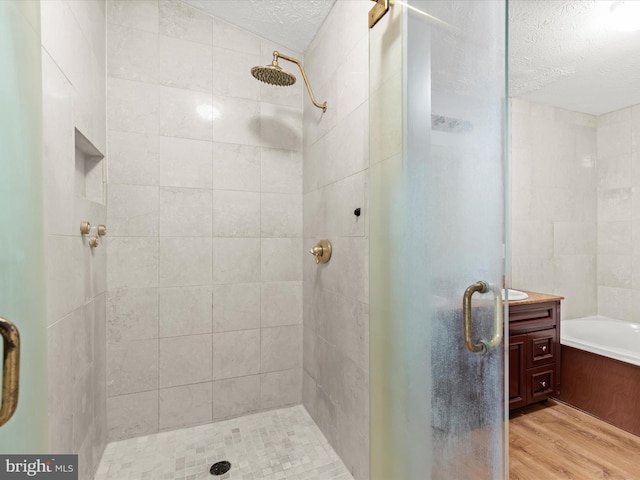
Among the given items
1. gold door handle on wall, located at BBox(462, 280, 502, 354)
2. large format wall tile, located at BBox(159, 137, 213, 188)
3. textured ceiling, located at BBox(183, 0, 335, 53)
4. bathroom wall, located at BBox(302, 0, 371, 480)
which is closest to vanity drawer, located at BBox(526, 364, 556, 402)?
bathroom wall, located at BBox(302, 0, 371, 480)

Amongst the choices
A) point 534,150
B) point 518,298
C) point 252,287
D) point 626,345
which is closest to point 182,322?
point 252,287

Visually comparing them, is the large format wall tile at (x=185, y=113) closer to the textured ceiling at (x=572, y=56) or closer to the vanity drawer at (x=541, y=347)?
the textured ceiling at (x=572, y=56)

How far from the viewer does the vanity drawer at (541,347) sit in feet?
7.10

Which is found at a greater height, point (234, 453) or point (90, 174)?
point (90, 174)

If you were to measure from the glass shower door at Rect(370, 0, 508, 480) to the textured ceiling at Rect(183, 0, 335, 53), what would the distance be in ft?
3.27

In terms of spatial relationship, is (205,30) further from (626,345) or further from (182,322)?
(626,345)

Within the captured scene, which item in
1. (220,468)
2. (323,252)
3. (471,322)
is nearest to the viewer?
(471,322)

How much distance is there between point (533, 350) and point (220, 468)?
2.14 metres

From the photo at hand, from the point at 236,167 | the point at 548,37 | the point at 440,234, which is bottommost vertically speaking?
the point at 440,234

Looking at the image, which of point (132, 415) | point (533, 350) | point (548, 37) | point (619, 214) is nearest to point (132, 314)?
point (132, 415)

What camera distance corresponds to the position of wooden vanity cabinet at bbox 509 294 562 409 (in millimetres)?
2096

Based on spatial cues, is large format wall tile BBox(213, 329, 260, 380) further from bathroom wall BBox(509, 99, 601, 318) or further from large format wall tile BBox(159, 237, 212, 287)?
bathroom wall BBox(509, 99, 601, 318)

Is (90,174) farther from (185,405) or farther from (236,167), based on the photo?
(185,405)

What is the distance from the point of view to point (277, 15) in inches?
74.7
